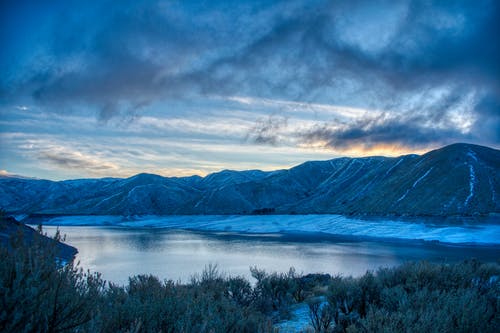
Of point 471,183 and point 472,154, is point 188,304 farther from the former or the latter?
point 472,154

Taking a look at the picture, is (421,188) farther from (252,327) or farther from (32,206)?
(32,206)

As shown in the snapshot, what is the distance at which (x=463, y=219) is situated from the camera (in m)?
50.8

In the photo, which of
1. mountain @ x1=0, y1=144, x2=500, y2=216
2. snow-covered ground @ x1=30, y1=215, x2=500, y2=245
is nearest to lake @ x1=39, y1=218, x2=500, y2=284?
snow-covered ground @ x1=30, y1=215, x2=500, y2=245

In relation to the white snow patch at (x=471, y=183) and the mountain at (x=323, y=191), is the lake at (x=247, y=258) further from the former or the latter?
the mountain at (x=323, y=191)

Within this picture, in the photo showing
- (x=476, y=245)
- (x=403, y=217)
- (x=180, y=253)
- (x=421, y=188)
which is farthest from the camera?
(x=421, y=188)

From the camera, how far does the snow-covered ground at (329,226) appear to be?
44.3m

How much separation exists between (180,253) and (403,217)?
37.4 meters

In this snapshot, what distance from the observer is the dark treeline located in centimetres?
345

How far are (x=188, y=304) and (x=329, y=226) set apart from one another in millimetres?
59520

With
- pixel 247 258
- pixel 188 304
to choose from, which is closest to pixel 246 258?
pixel 247 258

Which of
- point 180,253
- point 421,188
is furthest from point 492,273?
point 421,188

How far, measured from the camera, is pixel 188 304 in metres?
5.54

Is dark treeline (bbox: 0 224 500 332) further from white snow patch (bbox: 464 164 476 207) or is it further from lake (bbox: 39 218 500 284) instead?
white snow patch (bbox: 464 164 476 207)

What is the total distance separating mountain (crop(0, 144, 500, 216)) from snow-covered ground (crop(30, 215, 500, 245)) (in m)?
9.31
